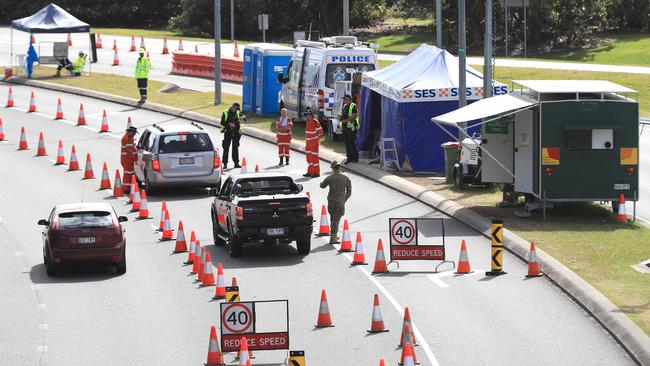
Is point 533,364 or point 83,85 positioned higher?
point 83,85

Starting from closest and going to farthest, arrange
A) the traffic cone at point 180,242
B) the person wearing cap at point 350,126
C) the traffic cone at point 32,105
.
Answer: the traffic cone at point 180,242 → the person wearing cap at point 350,126 → the traffic cone at point 32,105

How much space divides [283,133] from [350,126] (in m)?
1.84

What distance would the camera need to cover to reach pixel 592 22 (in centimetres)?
7281

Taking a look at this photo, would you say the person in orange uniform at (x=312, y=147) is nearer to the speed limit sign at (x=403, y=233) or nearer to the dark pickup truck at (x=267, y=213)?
the dark pickup truck at (x=267, y=213)

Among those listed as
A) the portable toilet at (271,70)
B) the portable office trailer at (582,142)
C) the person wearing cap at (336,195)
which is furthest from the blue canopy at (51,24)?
the person wearing cap at (336,195)

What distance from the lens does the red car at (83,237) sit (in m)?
23.5

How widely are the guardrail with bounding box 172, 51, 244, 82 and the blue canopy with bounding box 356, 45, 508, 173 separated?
77.6 ft

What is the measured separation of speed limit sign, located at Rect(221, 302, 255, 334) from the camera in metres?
17.4

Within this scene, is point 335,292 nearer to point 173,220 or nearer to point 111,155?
point 173,220

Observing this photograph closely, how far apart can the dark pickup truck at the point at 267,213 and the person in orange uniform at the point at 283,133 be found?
1108 cm

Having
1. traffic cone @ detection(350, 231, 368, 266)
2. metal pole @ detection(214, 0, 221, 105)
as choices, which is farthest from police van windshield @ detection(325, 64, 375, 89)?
traffic cone @ detection(350, 231, 368, 266)

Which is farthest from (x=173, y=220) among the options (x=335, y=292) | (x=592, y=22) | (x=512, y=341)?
(x=592, y=22)

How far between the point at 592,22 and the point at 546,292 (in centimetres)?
5271

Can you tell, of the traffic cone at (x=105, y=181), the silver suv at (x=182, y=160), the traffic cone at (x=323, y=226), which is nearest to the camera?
the traffic cone at (x=323, y=226)
